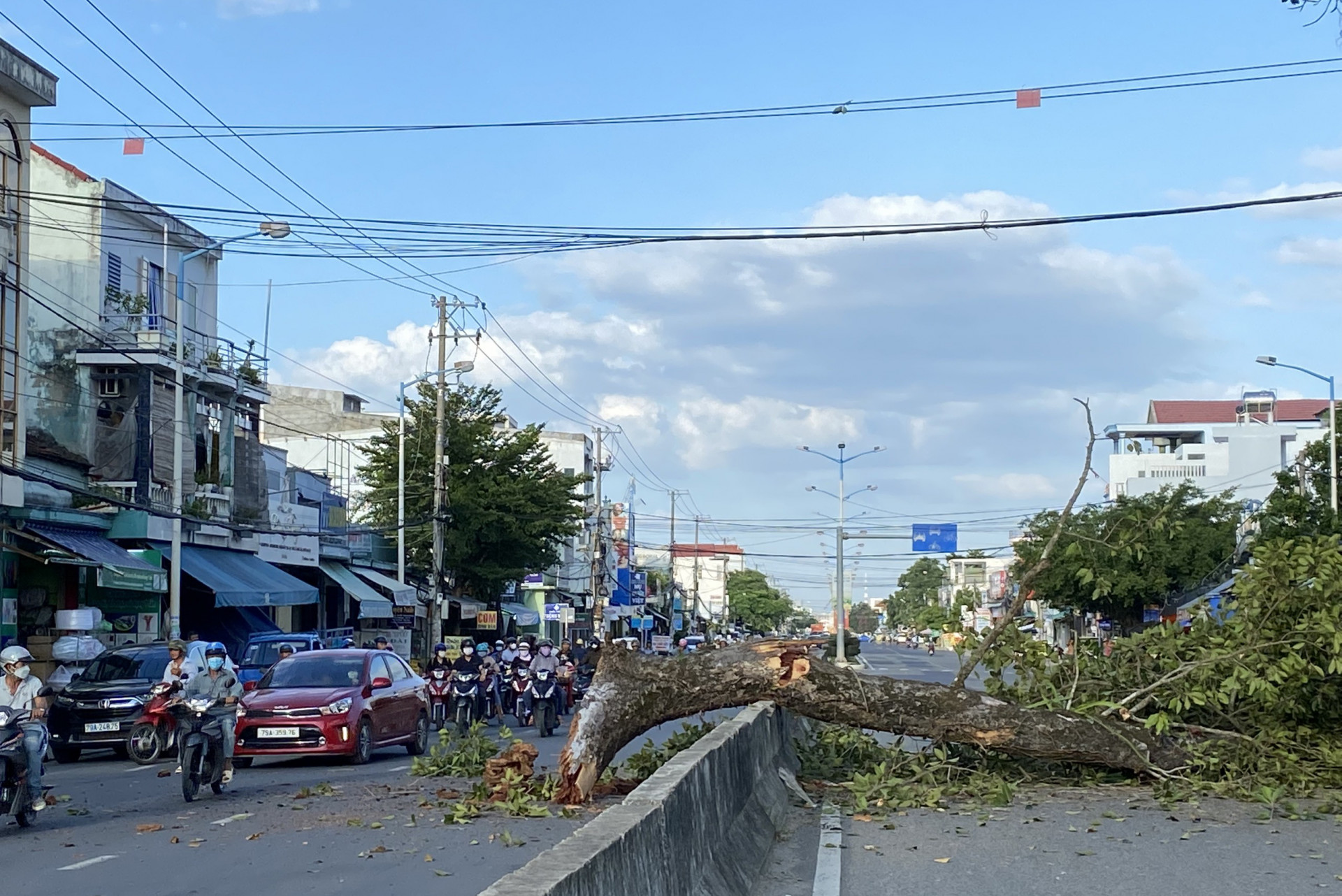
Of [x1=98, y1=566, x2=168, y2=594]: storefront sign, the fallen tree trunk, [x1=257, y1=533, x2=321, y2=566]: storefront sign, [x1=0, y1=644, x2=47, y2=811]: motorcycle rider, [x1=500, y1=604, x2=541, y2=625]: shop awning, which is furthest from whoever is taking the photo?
[x1=500, y1=604, x2=541, y2=625]: shop awning

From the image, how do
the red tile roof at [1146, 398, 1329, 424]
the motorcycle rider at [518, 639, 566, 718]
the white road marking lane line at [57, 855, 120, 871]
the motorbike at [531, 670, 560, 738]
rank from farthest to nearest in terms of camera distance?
the red tile roof at [1146, 398, 1329, 424] < the motorcycle rider at [518, 639, 566, 718] < the motorbike at [531, 670, 560, 738] < the white road marking lane line at [57, 855, 120, 871]

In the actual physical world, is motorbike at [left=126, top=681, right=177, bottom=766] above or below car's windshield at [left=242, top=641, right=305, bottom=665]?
below

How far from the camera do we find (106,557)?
2984 cm

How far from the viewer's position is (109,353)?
113ft

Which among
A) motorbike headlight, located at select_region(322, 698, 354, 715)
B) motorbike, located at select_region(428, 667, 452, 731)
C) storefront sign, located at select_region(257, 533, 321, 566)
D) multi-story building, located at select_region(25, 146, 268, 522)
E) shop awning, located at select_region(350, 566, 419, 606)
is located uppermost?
multi-story building, located at select_region(25, 146, 268, 522)

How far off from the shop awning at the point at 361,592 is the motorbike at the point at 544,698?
18.0 metres

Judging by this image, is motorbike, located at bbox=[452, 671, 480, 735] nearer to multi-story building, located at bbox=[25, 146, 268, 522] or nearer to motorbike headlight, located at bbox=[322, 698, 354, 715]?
motorbike headlight, located at bbox=[322, 698, 354, 715]

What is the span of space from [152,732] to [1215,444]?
75.4 m

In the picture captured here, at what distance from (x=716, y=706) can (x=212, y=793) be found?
5463 mm

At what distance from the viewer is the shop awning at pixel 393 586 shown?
4447 centimetres

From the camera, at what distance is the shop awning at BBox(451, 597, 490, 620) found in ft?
161

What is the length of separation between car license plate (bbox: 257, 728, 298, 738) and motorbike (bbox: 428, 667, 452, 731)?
9126 millimetres

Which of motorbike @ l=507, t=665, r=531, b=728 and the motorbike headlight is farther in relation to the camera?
motorbike @ l=507, t=665, r=531, b=728

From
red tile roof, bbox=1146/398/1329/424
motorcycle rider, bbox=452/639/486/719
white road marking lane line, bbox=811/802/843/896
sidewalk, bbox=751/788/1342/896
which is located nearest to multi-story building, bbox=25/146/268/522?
motorcycle rider, bbox=452/639/486/719
